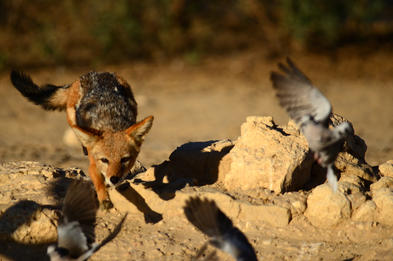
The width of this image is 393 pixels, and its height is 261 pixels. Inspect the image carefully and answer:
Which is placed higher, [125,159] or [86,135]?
[86,135]

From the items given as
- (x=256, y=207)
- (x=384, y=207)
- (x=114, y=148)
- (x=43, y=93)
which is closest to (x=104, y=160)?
(x=114, y=148)

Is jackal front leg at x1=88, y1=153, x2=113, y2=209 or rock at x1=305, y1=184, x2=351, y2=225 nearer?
rock at x1=305, y1=184, x2=351, y2=225

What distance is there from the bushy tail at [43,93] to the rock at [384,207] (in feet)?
16.3

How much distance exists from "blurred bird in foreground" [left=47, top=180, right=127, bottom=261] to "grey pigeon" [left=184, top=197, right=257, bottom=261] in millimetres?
1007

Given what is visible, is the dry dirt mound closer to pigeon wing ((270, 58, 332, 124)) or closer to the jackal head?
the jackal head

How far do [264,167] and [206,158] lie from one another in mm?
981

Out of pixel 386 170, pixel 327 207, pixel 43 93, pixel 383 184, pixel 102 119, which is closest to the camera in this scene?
pixel 327 207

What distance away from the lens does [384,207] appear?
203 inches

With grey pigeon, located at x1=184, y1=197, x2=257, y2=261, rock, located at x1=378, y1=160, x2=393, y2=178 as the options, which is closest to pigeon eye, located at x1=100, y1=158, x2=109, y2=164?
grey pigeon, located at x1=184, y1=197, x2=257, y2=261

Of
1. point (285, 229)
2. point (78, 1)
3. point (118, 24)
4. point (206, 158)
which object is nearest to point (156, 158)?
point (206, 158)

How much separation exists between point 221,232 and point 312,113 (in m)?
1.62

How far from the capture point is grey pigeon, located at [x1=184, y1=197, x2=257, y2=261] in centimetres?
414

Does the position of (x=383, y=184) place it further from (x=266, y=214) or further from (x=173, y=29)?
(x=173, y=29)

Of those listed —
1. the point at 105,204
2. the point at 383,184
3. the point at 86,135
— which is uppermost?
the point at 86,135
